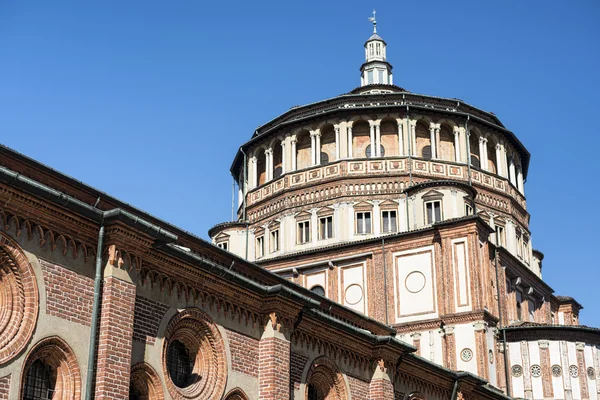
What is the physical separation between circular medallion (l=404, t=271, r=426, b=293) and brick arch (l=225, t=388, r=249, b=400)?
876 inches

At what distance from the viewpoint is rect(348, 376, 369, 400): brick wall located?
23.9 m

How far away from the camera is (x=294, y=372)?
2169 cm

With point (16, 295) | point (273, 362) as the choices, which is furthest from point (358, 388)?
point (16, 295)

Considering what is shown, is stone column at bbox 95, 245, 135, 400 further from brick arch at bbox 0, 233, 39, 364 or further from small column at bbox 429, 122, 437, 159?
small column at bbox 429, 122, 437, 159

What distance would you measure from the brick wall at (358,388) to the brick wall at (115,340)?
9080mm

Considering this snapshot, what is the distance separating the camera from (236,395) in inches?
786

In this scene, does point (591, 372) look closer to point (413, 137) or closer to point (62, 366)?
point (413, 137)

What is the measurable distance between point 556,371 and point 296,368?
22.3m

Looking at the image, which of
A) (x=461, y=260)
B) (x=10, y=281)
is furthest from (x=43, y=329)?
(x=461, y=260)

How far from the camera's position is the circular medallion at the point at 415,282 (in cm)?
4131

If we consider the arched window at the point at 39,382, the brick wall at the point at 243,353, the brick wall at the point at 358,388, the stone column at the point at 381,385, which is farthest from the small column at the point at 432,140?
the arched window at the point at 39,382

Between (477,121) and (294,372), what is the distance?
31.1 m

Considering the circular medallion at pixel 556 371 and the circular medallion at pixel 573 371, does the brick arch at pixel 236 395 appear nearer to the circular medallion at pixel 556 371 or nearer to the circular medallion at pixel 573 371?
the circular medallion at pixel 556 371

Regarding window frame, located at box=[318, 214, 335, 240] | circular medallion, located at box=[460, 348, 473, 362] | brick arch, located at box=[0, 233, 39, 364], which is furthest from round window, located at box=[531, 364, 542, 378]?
brick arch, located at box=[0, 233, 39, 364]
